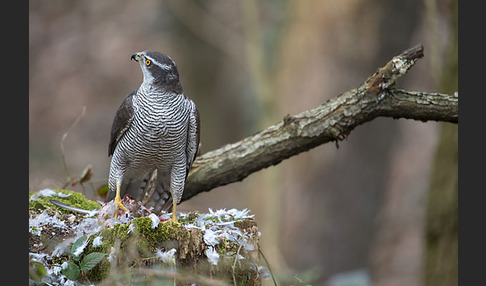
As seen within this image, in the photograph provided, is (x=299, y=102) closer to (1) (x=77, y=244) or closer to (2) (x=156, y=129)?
(2) (x=156, y=129)

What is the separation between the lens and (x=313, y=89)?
8320 mm

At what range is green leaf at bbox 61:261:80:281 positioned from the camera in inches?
134

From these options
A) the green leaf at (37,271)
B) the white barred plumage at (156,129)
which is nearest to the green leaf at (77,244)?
the green leaf at (37,271)

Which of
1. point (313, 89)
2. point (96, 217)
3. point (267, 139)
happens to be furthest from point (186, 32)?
point (96, 217)

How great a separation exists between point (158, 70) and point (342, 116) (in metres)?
1.60

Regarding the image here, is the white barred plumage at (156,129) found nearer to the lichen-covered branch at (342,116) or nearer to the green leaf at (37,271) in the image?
the lichen-covered branch at (342,116)

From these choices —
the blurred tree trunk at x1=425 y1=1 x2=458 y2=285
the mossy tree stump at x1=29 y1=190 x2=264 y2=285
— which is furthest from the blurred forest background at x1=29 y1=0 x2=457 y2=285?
the mossy tree stump at x1=29 y1=190 x2=264 y2=285

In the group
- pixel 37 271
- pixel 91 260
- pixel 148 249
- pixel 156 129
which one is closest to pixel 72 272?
pixel 91 260

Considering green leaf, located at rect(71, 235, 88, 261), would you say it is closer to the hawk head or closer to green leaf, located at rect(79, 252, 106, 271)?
green leaf, located at rect(79, 252, 106, 271)

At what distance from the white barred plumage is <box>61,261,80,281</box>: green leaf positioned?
3.26 feet

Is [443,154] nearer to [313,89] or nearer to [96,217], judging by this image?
[313,89]

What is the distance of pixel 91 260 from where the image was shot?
11.1 ft

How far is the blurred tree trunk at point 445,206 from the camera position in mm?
5582

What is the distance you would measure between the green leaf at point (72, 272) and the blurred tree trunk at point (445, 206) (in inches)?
144
